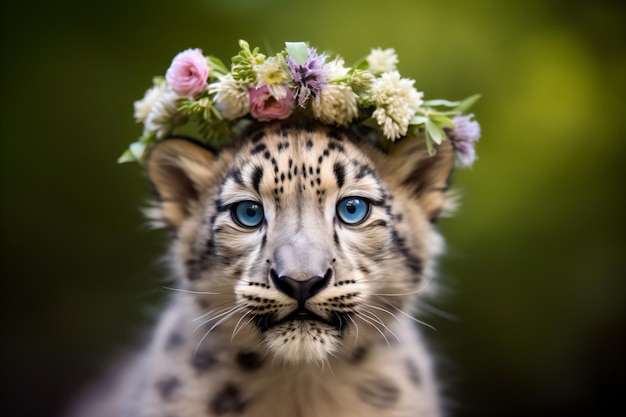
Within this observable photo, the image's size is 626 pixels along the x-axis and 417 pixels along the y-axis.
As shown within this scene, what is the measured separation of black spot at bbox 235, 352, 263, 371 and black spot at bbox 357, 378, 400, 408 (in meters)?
0.31

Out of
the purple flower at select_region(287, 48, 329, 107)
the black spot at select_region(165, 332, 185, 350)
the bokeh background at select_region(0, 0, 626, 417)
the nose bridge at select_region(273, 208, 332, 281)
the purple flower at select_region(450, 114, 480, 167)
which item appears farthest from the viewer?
the bokeh background at select_region(0, 0, 626, 417)

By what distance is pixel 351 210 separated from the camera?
75.5 inches

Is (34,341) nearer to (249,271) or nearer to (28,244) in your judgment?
(28,244)

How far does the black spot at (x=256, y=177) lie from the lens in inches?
74.8

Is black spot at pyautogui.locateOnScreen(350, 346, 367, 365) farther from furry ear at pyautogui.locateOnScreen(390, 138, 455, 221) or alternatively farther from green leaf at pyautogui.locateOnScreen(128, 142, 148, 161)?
green leaf at pyautogui.locateOnScreen(128, 142, 148, 161)

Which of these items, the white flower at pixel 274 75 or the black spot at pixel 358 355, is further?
the black spot at pixel 358 355

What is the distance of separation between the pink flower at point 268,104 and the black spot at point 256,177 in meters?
0.16

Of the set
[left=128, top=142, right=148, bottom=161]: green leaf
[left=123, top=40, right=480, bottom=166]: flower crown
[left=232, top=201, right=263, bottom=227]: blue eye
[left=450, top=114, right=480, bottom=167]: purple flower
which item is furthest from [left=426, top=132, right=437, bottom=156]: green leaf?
[left=128, top=142, right=148, bottom=161]: green leaf

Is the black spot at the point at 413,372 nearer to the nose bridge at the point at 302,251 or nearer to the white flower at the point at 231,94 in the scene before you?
the nose bridge at the point at 302,251

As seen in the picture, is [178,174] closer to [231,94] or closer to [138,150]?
[138,150]

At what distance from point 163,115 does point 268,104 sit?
0.34m

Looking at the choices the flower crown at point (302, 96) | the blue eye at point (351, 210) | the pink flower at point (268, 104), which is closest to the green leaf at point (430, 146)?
the flower crown at point (302, 96)

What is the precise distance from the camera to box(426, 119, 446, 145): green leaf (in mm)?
1974

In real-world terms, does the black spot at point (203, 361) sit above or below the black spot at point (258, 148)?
below
